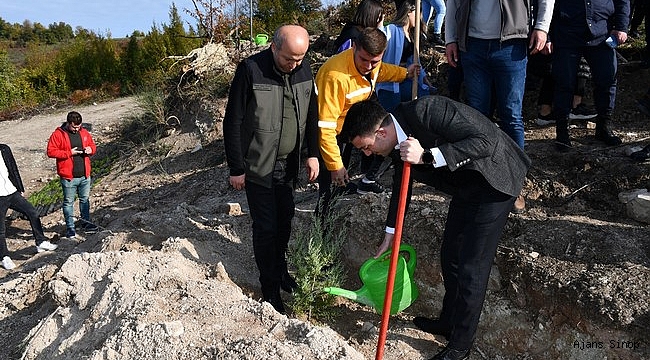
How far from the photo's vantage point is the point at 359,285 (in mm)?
3689

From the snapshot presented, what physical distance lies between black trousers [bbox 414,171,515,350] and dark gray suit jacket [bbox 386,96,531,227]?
4cm

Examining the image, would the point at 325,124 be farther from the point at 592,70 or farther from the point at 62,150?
the point at 62,150

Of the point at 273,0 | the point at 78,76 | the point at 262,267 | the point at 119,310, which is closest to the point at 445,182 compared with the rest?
the point at 262,267

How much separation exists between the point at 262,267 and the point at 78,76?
652 inches

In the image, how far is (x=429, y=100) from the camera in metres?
2.45

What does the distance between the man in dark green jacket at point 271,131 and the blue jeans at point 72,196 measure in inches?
169

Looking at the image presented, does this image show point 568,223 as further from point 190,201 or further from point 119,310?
point 190,201

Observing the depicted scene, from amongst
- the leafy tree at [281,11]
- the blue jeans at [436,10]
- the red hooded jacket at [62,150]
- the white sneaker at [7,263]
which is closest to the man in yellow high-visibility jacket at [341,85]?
the blue jeans at [436,10]

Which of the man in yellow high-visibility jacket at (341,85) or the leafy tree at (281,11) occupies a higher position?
the leafy tree at (281,11)

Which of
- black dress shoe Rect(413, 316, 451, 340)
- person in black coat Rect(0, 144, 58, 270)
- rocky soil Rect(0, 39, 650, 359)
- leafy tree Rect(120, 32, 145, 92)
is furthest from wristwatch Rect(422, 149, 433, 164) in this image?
leafy tree Rect(120, 32, 145, 92)

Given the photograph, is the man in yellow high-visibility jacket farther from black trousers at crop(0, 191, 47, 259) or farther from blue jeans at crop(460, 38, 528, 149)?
black trousers at crop(0, 191, 47, 259)

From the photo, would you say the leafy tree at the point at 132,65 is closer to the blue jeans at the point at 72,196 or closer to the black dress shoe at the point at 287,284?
the blue jeans at the point at 72,196

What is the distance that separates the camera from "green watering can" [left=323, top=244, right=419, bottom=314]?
2.94 meters

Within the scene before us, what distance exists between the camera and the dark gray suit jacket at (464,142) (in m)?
2.36
